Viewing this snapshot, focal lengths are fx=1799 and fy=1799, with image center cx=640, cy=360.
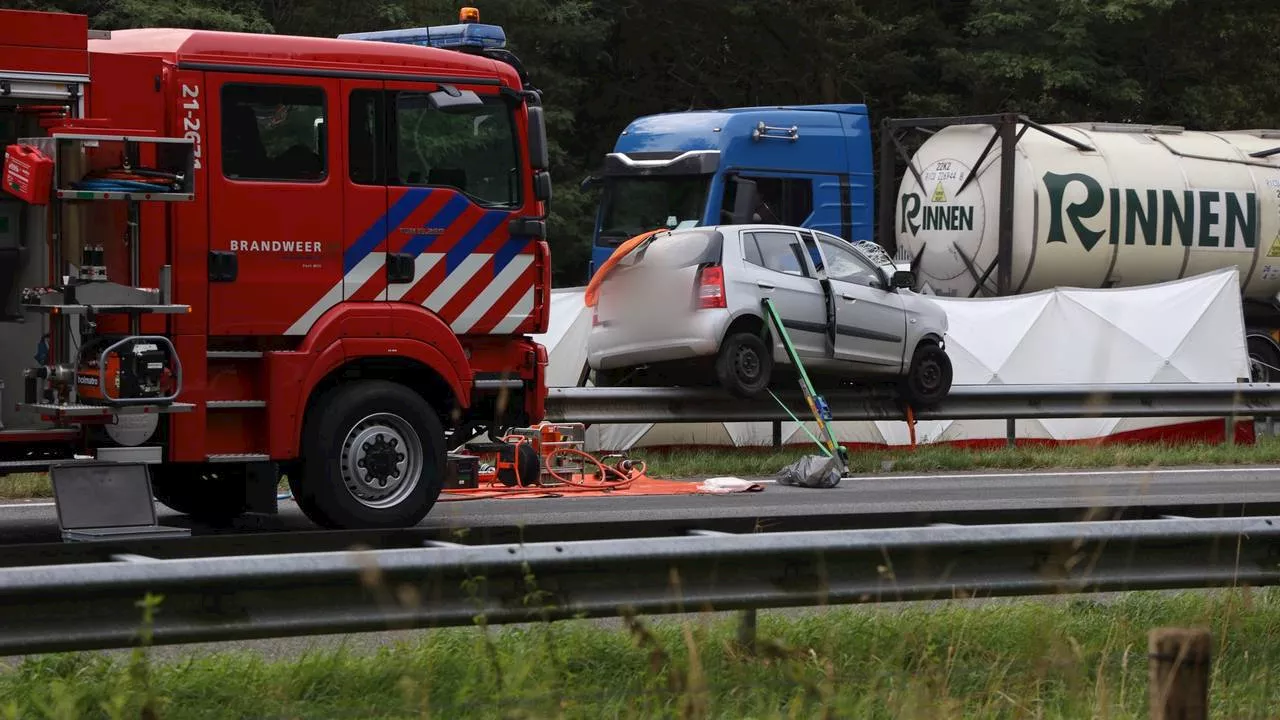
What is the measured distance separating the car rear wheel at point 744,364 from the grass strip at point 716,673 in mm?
8222

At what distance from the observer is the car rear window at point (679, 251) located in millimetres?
15172

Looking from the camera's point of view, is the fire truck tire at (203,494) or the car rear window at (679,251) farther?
the car rear window at (679,251)

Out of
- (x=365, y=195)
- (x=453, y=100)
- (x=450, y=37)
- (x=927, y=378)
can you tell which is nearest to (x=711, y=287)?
(x=927, y=378)

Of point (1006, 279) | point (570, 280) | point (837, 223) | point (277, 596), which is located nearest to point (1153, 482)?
point (1006, 279)

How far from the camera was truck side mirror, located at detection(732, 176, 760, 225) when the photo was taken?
68.3 ft

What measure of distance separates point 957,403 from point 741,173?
18.8 feet

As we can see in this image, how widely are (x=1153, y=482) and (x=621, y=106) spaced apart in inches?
885

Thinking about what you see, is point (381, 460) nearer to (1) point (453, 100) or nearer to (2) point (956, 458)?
(1) point (453, 100)

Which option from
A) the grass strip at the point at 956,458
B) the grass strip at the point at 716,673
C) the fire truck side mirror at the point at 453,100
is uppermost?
the fire truck side mirror at the point at 453,100

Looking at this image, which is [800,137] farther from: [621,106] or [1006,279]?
[621,106]

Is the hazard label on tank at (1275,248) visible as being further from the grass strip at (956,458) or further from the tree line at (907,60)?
the tree line at (907,60)

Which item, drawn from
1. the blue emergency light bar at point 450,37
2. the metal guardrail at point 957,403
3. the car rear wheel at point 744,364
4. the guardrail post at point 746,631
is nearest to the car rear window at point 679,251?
the car rear wheel at point 744,364

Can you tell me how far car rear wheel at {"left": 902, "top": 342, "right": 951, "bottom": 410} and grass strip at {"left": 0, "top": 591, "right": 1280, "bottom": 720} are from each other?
31.0ft

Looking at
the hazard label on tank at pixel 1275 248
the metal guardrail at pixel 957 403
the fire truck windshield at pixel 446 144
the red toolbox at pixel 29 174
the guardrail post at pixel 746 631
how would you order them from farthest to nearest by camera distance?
the hazard label on tank at pixel 1275 248, the metal guardrail at pixel 957 403, the fire truck windshield at pixel 446 144, the red toolbox at pixel 29 174, the guardrail post at pixel 746 631
